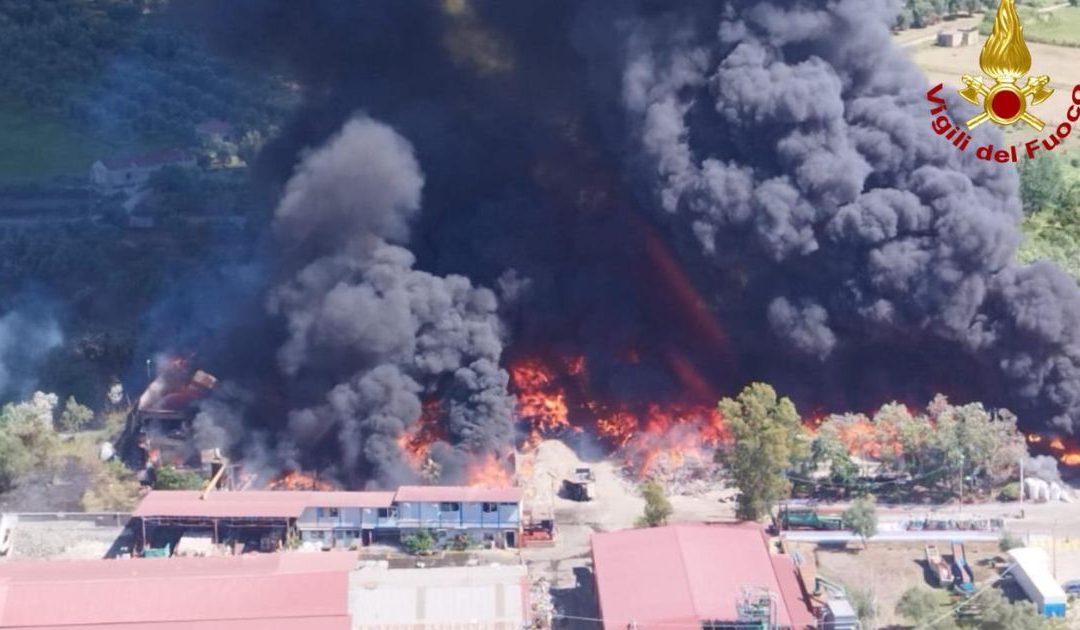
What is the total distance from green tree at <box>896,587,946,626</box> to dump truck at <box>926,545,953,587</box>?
2111 mm

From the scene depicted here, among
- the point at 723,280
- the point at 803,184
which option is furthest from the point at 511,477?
the point at 803,184

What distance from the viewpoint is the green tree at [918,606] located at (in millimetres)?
42094

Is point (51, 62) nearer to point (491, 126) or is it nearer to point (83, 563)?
point (491, 126)

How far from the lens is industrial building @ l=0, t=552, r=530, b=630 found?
4169 centimetres

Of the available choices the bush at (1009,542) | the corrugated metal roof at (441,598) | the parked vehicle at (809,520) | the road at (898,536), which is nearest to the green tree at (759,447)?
the parked vehicle at (809,520)

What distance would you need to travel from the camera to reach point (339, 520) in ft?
158

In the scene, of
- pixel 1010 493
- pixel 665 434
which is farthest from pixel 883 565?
pixel 665 434

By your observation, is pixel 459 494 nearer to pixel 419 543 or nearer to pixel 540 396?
pixel 419 543

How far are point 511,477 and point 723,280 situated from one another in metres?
9.43

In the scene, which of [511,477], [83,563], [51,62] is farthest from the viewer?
[51,62]

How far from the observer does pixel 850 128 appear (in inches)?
2078

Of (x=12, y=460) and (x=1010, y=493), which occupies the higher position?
(x=12, y=460)

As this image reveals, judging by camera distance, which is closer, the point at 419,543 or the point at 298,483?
the point at 419,543

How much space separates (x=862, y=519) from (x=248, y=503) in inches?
690
